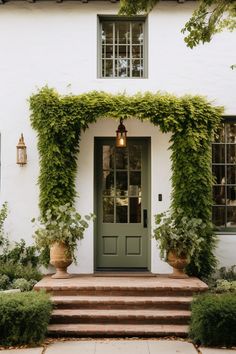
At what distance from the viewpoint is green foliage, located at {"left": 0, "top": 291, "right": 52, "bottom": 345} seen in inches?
251

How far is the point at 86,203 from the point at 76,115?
1.66 metres

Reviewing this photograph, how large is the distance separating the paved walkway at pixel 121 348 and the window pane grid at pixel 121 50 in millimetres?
5225

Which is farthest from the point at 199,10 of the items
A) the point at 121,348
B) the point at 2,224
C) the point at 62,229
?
the point at 2,224

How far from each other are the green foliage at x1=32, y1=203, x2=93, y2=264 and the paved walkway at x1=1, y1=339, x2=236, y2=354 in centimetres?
206

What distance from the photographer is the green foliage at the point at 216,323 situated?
638 centimetres

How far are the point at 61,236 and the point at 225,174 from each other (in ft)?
11.4

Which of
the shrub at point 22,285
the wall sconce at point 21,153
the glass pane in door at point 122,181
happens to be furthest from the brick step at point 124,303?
the wall sconce at point 21,153

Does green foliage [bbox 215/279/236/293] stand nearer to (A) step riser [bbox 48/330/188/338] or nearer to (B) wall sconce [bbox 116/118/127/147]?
(A) step riser [bbox 48/330/188/338]

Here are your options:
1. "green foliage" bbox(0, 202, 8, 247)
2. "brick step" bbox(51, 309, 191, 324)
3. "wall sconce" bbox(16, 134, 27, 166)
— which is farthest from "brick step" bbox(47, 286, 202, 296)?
"wall sconce" bbox(16, 134, 27, 166)

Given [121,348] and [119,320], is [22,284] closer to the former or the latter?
[119,320]

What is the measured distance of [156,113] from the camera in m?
9.06

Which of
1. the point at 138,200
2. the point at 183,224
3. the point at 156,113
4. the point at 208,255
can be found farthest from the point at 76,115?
the point at 208,255

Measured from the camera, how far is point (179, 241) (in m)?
8.46

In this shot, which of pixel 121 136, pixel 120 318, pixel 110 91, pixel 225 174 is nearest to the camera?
pixel 120 318
